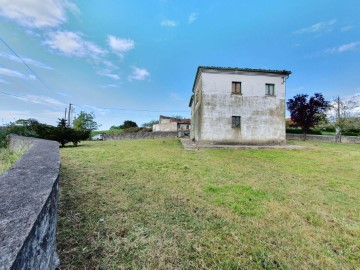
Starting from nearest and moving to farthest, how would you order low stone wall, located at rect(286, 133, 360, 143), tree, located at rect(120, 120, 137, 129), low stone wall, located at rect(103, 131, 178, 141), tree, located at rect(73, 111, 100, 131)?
low stone wall, located at rect(286, 133, 360, 143) → low stone wall, located at rect(103, 131, 178, 141) → tree, located at rect(73, 111, 100, 131) → tree, located at rect(120, 120, 137, 129)

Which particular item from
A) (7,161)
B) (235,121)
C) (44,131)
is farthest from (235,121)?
(44,131)

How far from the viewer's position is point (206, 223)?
9.68ft

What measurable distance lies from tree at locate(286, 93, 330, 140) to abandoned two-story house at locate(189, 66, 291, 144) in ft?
34.6

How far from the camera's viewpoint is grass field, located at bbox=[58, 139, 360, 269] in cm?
218

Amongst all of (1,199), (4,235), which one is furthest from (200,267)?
(1,199)

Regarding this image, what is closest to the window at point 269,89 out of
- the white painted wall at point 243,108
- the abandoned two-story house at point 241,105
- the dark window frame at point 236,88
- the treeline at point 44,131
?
the abandoned two-story house at point 241,105

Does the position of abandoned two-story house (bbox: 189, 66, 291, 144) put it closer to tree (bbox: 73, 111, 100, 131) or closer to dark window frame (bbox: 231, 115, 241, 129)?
dark window frame (bbox: 231, 115, 241, 129)

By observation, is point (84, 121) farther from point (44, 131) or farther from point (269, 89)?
point (269, 89)

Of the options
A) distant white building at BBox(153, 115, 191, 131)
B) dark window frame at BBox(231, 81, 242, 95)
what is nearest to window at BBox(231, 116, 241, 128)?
dark window frame at BBox(231, 81, 242, 95)

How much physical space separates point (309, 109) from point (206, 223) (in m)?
25.8

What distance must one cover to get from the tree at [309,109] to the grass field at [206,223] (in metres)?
20.9

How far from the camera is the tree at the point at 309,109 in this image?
22406mm

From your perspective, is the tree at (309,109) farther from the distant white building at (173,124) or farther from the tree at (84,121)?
the tree at (84,121)

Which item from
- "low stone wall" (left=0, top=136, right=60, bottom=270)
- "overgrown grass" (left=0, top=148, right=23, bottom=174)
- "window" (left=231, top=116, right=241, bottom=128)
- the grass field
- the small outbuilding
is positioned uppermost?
the small outbuilding
